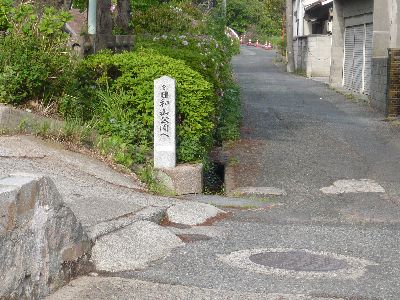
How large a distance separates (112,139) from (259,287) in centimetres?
612

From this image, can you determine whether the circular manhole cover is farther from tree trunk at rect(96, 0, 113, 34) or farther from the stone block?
tree trunk at rect(96, 0, 113, 34)

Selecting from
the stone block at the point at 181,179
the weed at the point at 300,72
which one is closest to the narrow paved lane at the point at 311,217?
the stone block at the point at 181,179

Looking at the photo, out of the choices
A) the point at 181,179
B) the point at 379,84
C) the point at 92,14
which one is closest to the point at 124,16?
the point at 92,14

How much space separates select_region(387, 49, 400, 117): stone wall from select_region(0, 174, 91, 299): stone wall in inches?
643

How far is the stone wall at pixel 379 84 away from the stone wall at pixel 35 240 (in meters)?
17.0

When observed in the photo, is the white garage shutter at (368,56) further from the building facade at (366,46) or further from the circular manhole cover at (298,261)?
the circular manhole cover at (298,261)

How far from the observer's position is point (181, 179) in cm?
1192

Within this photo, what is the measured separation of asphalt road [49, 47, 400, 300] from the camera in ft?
20.8

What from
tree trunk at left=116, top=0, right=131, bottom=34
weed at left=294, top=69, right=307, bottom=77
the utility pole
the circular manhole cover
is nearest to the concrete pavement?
the circular manhole cover

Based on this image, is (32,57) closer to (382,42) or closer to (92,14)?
(92,14)

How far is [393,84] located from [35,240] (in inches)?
681

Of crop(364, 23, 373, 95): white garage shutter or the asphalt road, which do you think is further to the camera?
crop(364, 23, 373, 95): white garage shutter

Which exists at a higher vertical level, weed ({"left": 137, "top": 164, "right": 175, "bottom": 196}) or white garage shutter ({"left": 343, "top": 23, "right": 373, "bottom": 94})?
white garage shutter ({"left": 343, "top": 23, "right": 373, "bottom": 94})

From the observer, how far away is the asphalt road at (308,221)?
20.8 feet
